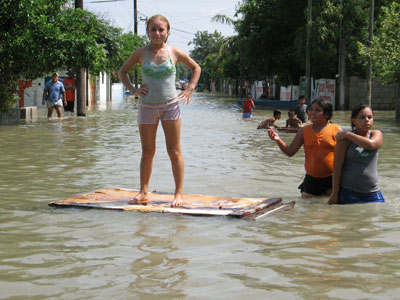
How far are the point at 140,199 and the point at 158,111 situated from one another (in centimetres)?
95

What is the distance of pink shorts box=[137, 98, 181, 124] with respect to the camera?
Answer: 20.9 feet

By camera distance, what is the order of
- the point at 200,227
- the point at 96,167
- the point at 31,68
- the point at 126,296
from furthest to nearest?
1. the point at 31,68
2. the point at 96,167
3. the point at 200,227
4. the point at 126,296

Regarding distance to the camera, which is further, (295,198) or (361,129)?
(295,198)

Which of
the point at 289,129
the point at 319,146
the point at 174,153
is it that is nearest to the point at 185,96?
the point at 174,153

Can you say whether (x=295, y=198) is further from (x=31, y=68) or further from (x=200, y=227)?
(x=31, y=68)

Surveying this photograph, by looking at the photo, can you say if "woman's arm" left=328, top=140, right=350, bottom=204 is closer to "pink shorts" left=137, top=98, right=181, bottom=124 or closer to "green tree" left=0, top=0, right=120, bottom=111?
"pink shorts" left=137, top=98, right=181, bottom=124

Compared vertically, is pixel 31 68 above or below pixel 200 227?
above

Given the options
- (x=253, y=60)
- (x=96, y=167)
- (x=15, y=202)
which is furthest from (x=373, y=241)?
(x=253, y=60)

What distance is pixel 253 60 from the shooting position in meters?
45.2

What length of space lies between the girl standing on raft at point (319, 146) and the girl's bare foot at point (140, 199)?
5.50ft

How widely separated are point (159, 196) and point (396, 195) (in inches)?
114

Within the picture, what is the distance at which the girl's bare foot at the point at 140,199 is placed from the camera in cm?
658

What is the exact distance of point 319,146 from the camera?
23.4 ft

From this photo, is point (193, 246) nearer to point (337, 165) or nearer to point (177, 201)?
point (177, 201)
